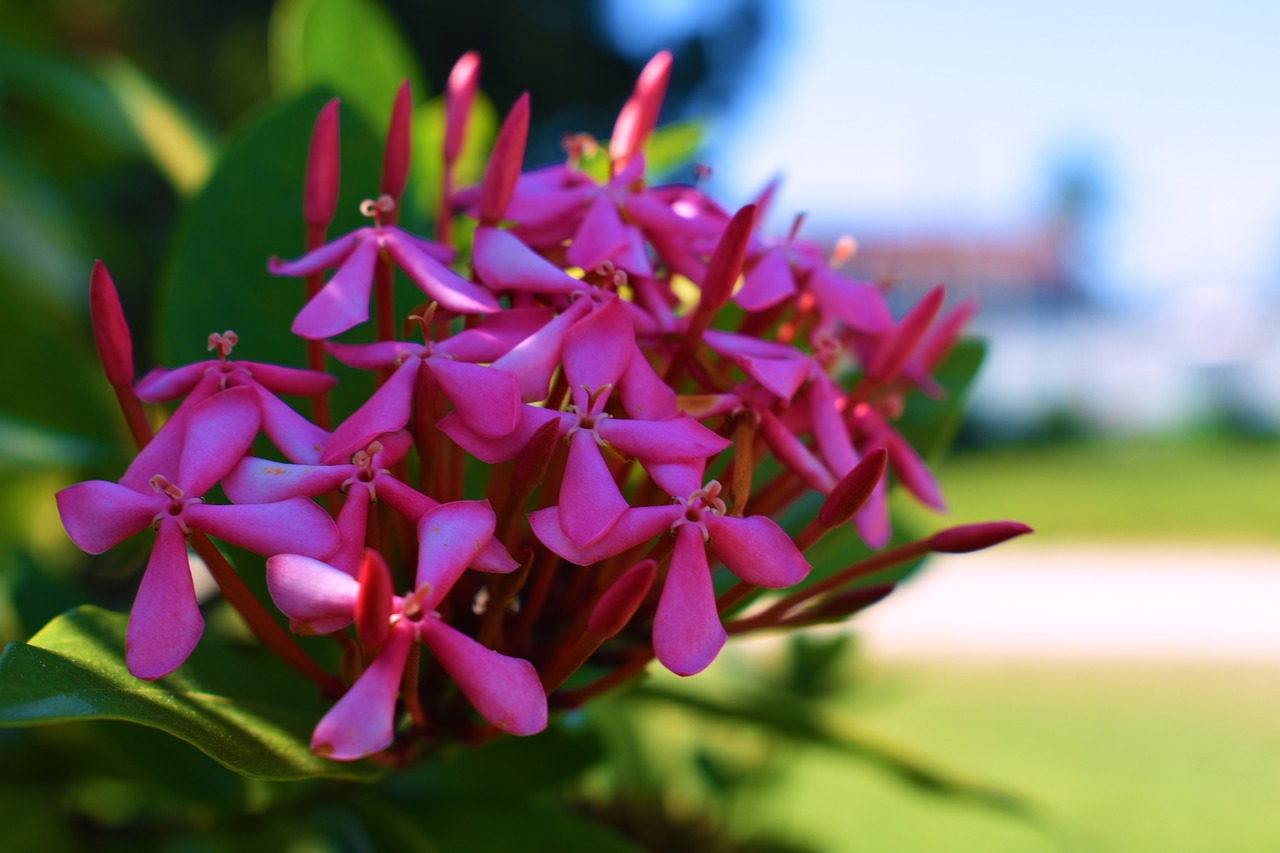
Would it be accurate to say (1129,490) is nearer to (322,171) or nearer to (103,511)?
(322,171)

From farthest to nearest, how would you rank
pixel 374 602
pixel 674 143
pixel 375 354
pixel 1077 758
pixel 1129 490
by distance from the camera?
pixel 1129 490, pixel 1077 758, pixel 674 143, pixel 375 354, pixel 374 602

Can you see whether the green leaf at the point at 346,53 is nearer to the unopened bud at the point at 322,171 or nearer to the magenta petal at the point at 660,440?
the unopened bud at the point at 322,171

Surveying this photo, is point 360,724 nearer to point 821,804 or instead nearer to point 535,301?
point 535,301

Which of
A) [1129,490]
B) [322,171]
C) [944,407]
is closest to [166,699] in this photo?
[322,171]

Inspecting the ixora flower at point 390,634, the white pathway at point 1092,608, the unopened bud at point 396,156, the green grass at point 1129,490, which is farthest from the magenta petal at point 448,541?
the green grass at point 1129,490

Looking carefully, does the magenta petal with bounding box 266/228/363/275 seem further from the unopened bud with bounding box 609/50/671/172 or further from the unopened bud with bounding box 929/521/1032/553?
the unopened bud with bounding box 929/521/1032/553

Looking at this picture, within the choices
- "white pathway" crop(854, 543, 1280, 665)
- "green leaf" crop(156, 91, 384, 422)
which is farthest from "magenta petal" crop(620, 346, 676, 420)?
"white pathway" crop(854, 543, 1280, 665)
